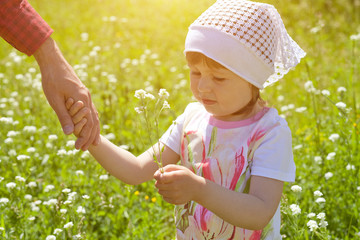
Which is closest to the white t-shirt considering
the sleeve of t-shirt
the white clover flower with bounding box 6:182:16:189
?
the sleeve of t-shirt

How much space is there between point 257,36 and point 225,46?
0.46 ft

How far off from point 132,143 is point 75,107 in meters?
1.77

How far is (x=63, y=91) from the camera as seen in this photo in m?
2.12

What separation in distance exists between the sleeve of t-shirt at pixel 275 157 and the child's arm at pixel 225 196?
3 cm

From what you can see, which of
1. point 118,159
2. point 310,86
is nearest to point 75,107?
point 118,159

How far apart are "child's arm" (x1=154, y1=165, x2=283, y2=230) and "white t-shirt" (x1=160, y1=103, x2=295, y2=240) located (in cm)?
6

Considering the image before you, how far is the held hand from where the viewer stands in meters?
1.67

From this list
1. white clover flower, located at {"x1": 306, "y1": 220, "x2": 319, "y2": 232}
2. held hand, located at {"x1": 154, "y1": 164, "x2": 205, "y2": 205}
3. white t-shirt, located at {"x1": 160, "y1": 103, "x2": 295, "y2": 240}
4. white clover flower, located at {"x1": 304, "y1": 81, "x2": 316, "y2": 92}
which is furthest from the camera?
white clover flower, located at {"x1": 304, "y1": 81, "x2": 316, "y2": 92}

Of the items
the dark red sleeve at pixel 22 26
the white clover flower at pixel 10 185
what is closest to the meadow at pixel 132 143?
the white clover flower at pixel 10 185

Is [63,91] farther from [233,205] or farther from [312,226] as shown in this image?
[312,226]

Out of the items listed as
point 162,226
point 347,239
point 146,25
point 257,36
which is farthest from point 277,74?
point 146,25

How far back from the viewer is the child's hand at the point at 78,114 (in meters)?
2.03

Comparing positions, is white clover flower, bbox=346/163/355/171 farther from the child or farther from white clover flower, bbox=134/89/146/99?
white clover flower, bbox=134/89/146/99

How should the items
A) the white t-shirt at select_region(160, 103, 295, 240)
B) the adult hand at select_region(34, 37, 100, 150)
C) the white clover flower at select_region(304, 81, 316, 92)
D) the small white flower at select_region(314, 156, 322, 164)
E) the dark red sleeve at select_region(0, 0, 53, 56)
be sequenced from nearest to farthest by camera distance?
1. the white t-shirt at select_region(160, 103, 295, 240)
2. the adult hand at select_region(34, 37, 100, 150)
3. the dark red sleeve at select_region(0, 0, 53, 56)
4. the small white flower at select_region(314, 156, 322, 164)
5. the white clover flower at select_region(304, 81, 316, 92)
